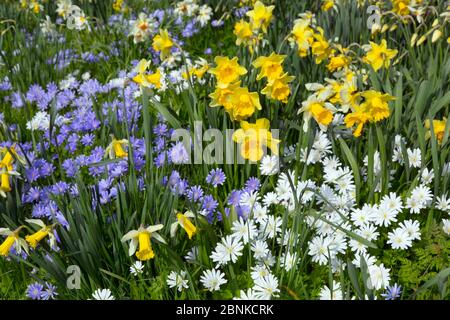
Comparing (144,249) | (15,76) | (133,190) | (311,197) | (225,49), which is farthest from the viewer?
(225,49)

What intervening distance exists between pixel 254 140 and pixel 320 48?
788 mm

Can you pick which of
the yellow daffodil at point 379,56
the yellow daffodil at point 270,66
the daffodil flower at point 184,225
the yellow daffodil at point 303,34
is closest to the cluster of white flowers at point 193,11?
the yellow daffodil at point 303,34

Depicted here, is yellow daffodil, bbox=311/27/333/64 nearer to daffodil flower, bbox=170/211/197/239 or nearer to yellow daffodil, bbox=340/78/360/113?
yellow daffodil, bbox=340/78/360/113

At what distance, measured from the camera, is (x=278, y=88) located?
2.34m

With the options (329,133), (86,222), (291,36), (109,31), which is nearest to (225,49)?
(109,31)

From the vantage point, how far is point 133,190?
2.11 meters

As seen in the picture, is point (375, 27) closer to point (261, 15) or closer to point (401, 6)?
point (401, 6)

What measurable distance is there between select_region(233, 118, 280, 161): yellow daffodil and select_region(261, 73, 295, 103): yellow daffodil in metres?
0.19

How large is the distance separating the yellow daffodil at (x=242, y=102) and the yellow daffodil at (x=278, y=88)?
111 millimetres

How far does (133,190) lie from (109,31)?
8.63ft

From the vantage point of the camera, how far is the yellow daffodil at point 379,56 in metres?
2.64

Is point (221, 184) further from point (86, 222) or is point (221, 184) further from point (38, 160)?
point (38, 160)

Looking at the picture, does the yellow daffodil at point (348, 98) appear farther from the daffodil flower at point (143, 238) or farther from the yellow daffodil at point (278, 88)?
the daffodil flower at point (143, 238)

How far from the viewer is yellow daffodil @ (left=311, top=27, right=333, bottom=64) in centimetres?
270
